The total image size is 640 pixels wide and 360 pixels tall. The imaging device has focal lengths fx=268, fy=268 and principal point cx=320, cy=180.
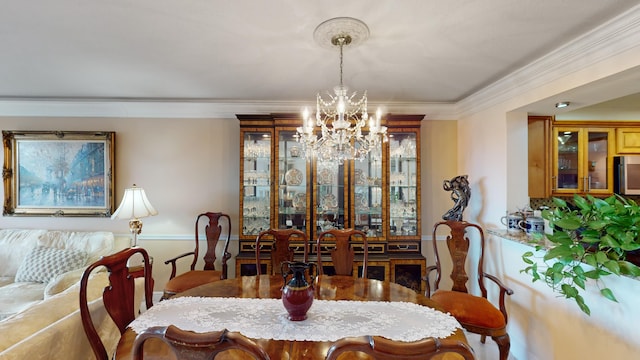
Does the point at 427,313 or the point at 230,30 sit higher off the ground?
the point at 230,30

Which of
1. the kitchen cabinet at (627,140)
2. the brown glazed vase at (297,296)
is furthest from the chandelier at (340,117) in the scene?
the kitchen cabinet at (627,140)

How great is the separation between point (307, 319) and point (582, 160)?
3.68 meters

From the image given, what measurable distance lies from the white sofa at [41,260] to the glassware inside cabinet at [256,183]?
1.57 m

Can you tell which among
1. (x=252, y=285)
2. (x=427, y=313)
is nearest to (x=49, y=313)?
(x=252, y=285)

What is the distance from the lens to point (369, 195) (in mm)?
3236

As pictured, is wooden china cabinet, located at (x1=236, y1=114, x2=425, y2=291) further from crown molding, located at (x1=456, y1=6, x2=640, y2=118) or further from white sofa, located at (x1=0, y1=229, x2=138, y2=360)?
white sofa, located at (x1=0, y1=229, x2=138, y2=360)

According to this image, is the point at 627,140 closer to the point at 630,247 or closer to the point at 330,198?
the point at 630,247

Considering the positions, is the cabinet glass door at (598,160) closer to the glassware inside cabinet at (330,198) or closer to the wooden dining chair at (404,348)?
the glassware inside cabinet at (330,198)

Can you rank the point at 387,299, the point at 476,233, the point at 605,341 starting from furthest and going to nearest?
the point at 476,233 < the point at 387,299 < the point at 605,341

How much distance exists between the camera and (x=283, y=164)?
10.6ft

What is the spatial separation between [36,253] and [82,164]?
113cm

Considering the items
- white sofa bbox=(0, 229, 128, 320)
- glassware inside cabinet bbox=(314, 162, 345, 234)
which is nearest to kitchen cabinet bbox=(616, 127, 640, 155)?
glassware inside cabinet bbox=(314, 162, 345, 234)

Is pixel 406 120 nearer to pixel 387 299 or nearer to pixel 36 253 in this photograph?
pixel 387 299

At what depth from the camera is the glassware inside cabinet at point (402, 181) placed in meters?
3.24
